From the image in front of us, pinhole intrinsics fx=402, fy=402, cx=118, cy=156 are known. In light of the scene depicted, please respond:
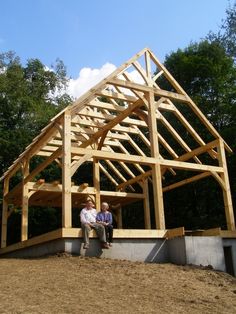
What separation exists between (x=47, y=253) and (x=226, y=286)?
4564mm

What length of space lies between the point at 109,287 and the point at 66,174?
3673 millimetres

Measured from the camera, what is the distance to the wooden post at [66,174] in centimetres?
955

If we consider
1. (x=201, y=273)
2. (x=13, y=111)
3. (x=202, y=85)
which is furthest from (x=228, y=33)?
(x=201, y=273)

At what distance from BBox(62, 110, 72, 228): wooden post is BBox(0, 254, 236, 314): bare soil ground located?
896mm

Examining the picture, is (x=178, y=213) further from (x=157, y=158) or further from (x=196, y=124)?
(x=157, y=158)

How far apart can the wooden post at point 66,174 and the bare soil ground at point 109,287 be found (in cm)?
90

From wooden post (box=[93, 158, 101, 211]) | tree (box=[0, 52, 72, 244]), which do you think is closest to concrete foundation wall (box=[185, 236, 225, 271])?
wooden post (box=[93, 158, 101, 211])

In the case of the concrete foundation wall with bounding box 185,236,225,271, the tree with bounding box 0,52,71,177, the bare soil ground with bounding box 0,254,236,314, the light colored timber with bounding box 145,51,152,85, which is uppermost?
the tree with bounding box 0,52,71,177

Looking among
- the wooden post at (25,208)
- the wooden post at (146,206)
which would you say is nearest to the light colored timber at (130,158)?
the wooden post at (25,208)

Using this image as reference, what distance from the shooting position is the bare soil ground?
595 cm

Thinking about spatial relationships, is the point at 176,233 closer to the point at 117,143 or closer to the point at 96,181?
the point at 96,181

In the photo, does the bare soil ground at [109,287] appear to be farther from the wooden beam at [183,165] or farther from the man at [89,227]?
the wooden beam at [183,165]

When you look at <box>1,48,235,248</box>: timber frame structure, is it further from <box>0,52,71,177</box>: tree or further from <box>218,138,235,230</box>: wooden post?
<box>0,52,71,177</box>: tree

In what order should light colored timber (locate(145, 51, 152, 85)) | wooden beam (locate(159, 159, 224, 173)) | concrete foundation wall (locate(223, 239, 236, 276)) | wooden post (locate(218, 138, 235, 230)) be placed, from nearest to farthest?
1. concrete foundation wall (locate(223, 239, 236, 276))
2. wooden beam (locate(159, 159, 224, 173))
3. wooden post (locate(218, 138, 235, 230))
4. light colored timber (locate(145, 51, 152, 85))
